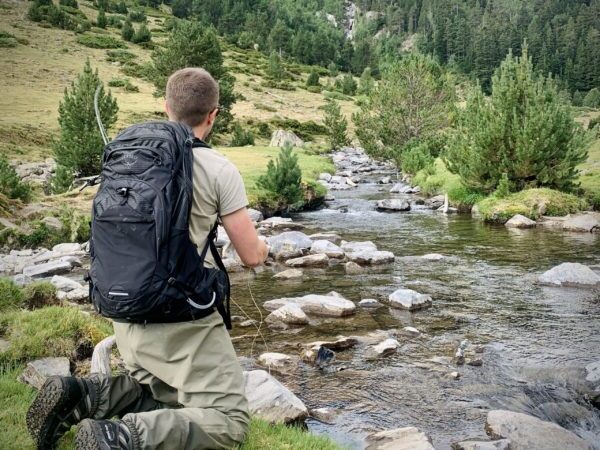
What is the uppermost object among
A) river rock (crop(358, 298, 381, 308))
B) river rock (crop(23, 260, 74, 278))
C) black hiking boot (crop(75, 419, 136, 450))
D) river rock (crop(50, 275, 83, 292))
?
black hiking boot (crop(75, 419, 136, 450))

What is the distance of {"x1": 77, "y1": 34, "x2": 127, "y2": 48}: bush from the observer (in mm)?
74312

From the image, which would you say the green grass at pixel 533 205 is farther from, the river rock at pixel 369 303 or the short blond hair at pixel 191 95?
the short blond hair at pixel 191 95

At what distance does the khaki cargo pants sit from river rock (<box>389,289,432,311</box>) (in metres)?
6.30

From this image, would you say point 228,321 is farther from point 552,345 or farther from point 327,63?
point 327,63

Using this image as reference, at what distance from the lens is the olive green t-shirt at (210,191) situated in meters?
3.25

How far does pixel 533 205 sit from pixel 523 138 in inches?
92.6

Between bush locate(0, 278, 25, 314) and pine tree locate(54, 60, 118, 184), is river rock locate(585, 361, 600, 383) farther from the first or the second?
pine tree locate(54, 60, 118, 184)

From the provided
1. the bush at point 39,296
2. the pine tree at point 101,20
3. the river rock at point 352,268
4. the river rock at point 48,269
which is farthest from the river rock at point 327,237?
the pine tree at point 101,20

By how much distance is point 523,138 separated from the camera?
713 inches

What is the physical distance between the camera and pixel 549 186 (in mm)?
19281

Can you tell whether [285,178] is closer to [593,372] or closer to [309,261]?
[309,261]

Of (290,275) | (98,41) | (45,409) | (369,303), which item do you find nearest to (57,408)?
(45,409)

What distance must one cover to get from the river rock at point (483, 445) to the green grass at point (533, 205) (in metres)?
14.7

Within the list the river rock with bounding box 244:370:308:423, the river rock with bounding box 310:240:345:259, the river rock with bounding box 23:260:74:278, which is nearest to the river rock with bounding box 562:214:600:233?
the river rock with bounding box 310:240:345:259
